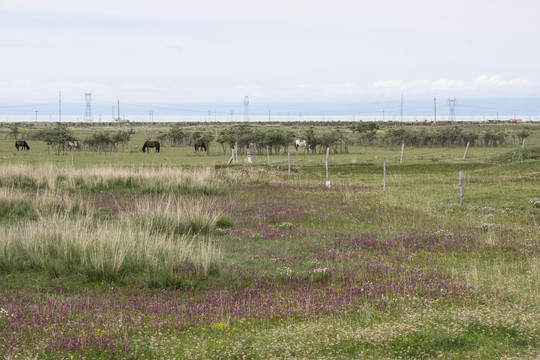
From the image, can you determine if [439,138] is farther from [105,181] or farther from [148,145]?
[105,181]

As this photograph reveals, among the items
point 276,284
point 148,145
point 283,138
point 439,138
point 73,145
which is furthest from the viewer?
point 439,138

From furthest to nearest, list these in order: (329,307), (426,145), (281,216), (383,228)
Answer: (426,145), (281,216), (383,228), (329,307)

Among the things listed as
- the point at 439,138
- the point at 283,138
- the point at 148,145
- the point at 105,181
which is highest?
the point at 439,138

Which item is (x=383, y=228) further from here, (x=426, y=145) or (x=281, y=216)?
(x=426, y=145)

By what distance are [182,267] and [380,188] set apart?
18.8 m

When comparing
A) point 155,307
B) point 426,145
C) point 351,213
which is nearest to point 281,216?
point 351,213

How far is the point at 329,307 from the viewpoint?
27.8 ft

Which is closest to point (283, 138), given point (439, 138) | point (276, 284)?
point (439, 138)

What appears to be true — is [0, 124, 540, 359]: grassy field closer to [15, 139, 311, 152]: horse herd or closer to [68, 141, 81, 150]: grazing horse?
[15, 139, 311, 152]: horse herd

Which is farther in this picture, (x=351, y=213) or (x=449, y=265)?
(x=351, y=213)

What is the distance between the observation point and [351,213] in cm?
1928

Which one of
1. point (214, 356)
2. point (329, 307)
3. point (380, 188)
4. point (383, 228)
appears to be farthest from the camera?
point (380, 188)

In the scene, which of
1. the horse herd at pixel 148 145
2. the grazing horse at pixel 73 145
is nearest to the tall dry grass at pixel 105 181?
the horse herd at pixel 148 145

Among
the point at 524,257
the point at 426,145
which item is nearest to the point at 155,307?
the point at 524,257
